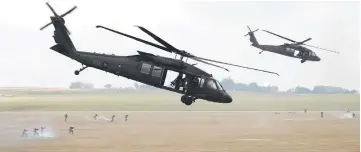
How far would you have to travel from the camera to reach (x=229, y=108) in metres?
6.41

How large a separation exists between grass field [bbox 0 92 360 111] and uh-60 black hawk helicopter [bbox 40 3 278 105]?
787 mm

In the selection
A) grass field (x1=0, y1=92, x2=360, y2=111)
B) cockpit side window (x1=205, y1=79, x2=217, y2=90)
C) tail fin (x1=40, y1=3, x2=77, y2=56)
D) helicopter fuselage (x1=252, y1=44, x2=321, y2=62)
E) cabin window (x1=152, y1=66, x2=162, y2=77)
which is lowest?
grass field (x1=0, y1=92, x2=360, y2=111)

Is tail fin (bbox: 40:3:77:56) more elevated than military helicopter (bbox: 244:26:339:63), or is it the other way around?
military helicopter (bbox: 244:26:339:63)

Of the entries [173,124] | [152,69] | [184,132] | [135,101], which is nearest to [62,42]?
[152,69]

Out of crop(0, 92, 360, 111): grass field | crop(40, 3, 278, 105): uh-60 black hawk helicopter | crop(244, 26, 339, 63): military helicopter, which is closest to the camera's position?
crop(40, 3, 278, 105): uh-60 black hawk helicopter

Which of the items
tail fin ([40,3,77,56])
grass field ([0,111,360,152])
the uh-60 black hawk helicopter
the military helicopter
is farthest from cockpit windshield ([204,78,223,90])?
the military helicopter

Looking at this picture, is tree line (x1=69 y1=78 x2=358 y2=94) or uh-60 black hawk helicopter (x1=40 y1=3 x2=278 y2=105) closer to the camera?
uh-60 black hawk helicopter (x1=40 y1=3 x2=278 y2=105)

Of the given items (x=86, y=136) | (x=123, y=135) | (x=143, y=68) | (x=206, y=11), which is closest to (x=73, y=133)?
(x=86, y=136)

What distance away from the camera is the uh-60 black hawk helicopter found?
531cm

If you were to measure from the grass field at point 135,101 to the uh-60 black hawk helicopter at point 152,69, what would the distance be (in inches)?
31.0

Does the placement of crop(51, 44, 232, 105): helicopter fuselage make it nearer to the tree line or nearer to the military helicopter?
the tree line

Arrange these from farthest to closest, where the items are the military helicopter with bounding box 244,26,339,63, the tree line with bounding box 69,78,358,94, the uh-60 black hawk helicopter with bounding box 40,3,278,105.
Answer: the military helicopter with bounding box 244,26,339,63
the tree line with bounding box 69,78,358,94
the uh-60 black hawk helicopter with bounding box 40,3,278,105

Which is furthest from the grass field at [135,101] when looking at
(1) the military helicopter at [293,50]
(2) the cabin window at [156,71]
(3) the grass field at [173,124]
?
(2) the cabin window at [156,71]

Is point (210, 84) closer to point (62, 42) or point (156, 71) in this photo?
point (156, 71)
